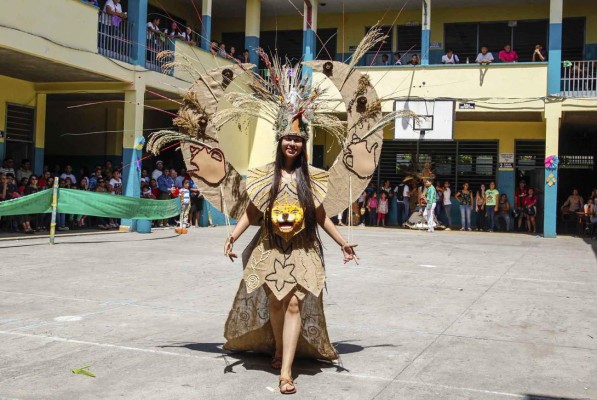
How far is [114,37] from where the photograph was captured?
52.8 ft

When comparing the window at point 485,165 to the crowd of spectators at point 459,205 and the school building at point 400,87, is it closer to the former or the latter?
the school building at point 400,87

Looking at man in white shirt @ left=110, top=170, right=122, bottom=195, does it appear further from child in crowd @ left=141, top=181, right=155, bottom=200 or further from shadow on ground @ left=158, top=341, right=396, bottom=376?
shadow on ground @ left=158, top=341, right=396, bottom=376

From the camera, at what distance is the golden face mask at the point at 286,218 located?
4.56 meters

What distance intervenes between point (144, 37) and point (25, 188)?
191 inches

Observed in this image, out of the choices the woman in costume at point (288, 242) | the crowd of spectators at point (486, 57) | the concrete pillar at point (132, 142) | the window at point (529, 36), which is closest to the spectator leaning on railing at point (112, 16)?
the concrete pillar at point (132, 142)

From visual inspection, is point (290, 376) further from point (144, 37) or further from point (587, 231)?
point (587, 231)

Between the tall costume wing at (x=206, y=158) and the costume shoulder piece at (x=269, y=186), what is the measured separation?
0.28 meters

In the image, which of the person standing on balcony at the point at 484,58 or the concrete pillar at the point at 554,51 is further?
the person standing on balcony at the point at 484,58

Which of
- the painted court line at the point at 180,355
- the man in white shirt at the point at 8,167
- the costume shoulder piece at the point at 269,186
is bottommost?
the painted court line at the point at 180,355

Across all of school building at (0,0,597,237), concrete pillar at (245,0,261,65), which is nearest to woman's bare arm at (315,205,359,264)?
school building at (0,0,597,237)

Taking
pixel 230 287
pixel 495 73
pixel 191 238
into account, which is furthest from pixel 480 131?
pixel 230 287

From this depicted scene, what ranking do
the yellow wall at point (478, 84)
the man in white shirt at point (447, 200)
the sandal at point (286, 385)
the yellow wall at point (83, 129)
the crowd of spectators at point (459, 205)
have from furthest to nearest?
1. the man in white shirt at point (447, 200)
2. the yellow wall at point (83, 129)
3. the crowd of spectators at point (459, 205)
4. the yellow wall at point (478, 84)
5. the sandal at point (286, 385)

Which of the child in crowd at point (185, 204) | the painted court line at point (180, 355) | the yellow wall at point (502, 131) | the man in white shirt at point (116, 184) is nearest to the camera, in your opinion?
the painted court line at point (180, 355)

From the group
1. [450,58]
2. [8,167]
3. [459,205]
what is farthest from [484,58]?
[8,167]
